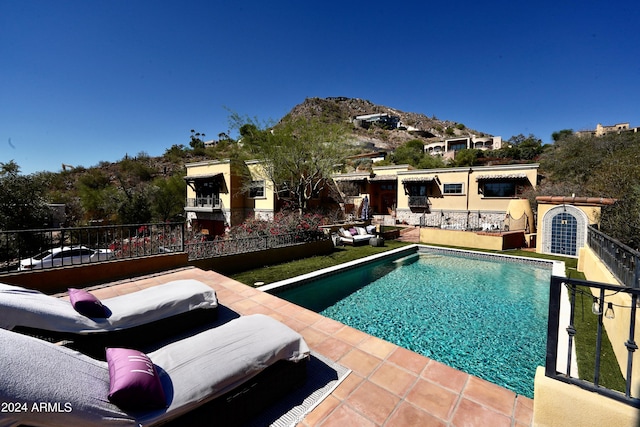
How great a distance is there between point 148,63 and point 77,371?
16800mm

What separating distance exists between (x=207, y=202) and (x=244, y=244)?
17.8 m

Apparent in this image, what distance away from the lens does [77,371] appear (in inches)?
69.9

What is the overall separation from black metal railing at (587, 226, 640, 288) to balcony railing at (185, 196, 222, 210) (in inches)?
971

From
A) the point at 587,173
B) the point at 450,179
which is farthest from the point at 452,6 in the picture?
the point at 587,173

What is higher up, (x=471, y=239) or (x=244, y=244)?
(x=244, y=244)

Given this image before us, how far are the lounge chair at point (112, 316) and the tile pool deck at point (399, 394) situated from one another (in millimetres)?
1695

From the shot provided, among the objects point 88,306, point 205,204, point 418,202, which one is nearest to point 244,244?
point 88,306

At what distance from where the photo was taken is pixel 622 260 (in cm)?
450

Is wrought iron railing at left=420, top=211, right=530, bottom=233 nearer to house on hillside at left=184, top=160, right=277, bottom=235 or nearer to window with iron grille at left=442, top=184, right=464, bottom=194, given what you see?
window with iron grille at left=442, top=184, right=464, bottom=194

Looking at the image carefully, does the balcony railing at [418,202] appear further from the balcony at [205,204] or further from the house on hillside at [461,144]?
the house on hillside at [461,144]

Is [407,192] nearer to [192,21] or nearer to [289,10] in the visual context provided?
[289,10]

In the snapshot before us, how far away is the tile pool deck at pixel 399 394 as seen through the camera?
237 centimetres

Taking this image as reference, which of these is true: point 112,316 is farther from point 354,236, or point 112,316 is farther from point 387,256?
point 354,236

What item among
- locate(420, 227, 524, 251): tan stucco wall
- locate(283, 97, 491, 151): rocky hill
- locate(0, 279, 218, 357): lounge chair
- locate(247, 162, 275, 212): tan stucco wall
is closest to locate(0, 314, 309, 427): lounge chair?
locate(0, 279, 218, 357): lounge chair
